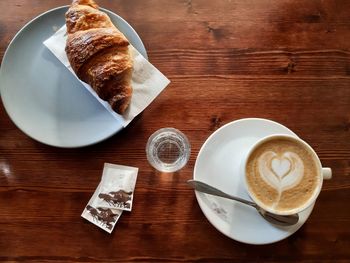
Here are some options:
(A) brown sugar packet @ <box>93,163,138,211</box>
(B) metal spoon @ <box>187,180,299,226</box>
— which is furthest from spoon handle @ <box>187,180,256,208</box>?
(A) brown sugar packet @ <box>93,163,138,211</box>

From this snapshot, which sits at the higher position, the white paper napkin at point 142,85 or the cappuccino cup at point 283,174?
the white paper napkin at point 142,85

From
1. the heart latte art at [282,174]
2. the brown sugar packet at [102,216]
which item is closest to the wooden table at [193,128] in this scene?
the brown sugar packet at [102,216]

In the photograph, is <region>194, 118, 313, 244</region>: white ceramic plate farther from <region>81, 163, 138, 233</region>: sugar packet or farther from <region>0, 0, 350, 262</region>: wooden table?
<region>81, 163, 138, 233</region>: sugar packet

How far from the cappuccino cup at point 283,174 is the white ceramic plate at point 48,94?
33cm

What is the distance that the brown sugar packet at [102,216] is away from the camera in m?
0.96

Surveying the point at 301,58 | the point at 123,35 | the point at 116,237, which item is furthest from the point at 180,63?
the point at 116,237

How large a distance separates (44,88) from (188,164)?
402mm

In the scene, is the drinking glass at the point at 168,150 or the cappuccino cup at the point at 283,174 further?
the drinking glass at the point at 168,150

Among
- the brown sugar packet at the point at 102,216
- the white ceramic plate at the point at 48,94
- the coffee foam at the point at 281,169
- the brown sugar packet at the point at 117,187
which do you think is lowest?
the brown sugar packet at the point at 102,216

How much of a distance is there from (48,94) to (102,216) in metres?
0.33

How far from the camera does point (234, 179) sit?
95 centimetres

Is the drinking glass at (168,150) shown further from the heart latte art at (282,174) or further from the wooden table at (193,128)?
the heart latte art at (282,174)

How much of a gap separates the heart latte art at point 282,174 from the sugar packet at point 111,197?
28 centimetres

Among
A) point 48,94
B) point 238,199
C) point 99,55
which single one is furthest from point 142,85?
point 238,199
